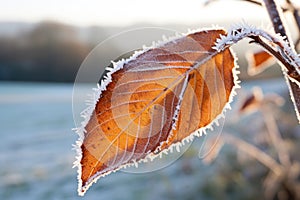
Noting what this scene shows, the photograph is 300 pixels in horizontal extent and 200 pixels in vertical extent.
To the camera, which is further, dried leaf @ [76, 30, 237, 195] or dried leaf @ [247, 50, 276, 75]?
dried leaf @ [247, 50, 276, 75]

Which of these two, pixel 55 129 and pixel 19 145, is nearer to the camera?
pixel 19 145

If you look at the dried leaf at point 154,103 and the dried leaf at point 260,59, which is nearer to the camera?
the dried leaf at point 154,103

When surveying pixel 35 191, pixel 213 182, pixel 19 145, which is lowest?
pixel 213 182

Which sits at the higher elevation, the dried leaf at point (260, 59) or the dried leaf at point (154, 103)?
the dried leaf at point (260, 59)

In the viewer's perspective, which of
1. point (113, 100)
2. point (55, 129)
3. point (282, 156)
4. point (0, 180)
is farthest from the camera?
point (55, 129)

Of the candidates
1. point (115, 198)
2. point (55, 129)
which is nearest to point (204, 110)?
point (115, 198)

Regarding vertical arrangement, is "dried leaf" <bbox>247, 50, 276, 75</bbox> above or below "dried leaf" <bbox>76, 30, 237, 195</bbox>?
above

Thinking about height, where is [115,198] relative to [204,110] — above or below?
below

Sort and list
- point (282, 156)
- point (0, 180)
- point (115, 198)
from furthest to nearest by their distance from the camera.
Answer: point (0, 180)
point (115, 198)
point (282, 156)

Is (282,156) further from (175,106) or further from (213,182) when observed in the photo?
(175,106)
